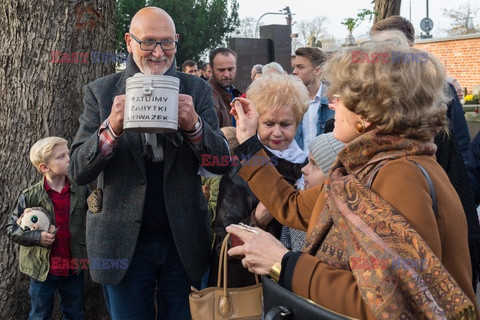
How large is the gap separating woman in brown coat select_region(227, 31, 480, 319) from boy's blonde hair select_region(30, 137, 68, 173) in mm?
2343

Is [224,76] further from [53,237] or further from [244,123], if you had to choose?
[244,123]

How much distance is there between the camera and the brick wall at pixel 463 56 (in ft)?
85.5

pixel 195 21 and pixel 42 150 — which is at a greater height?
pixel 195 21

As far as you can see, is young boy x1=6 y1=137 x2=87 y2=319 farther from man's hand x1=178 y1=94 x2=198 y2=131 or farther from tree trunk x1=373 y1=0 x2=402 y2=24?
tree trunk x1=373 y1=0 x2=402 y2=24

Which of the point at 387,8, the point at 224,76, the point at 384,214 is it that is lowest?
the point at 384,214

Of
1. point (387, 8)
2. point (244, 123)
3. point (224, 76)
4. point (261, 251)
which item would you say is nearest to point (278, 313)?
point (261, 251)

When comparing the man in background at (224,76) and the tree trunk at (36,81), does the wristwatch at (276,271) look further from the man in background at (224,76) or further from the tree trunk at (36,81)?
the man in background at (224,76)

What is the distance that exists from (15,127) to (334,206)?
9.97 ft

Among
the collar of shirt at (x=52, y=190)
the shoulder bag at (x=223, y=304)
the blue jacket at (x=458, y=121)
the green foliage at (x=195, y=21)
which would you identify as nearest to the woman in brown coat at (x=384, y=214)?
the shoulder bag at (x=223, y=304)

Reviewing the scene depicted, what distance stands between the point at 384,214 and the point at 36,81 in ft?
10.2

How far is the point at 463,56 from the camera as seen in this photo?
26.5 meters

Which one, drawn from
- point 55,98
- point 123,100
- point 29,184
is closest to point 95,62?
point 55,98

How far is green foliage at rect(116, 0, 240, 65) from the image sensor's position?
91.2 feet

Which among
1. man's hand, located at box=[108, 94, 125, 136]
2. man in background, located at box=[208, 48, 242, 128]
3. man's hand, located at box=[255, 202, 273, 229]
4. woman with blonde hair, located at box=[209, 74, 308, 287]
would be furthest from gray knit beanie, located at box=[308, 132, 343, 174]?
man in background, located at box=[208, 48, 242, 128]
